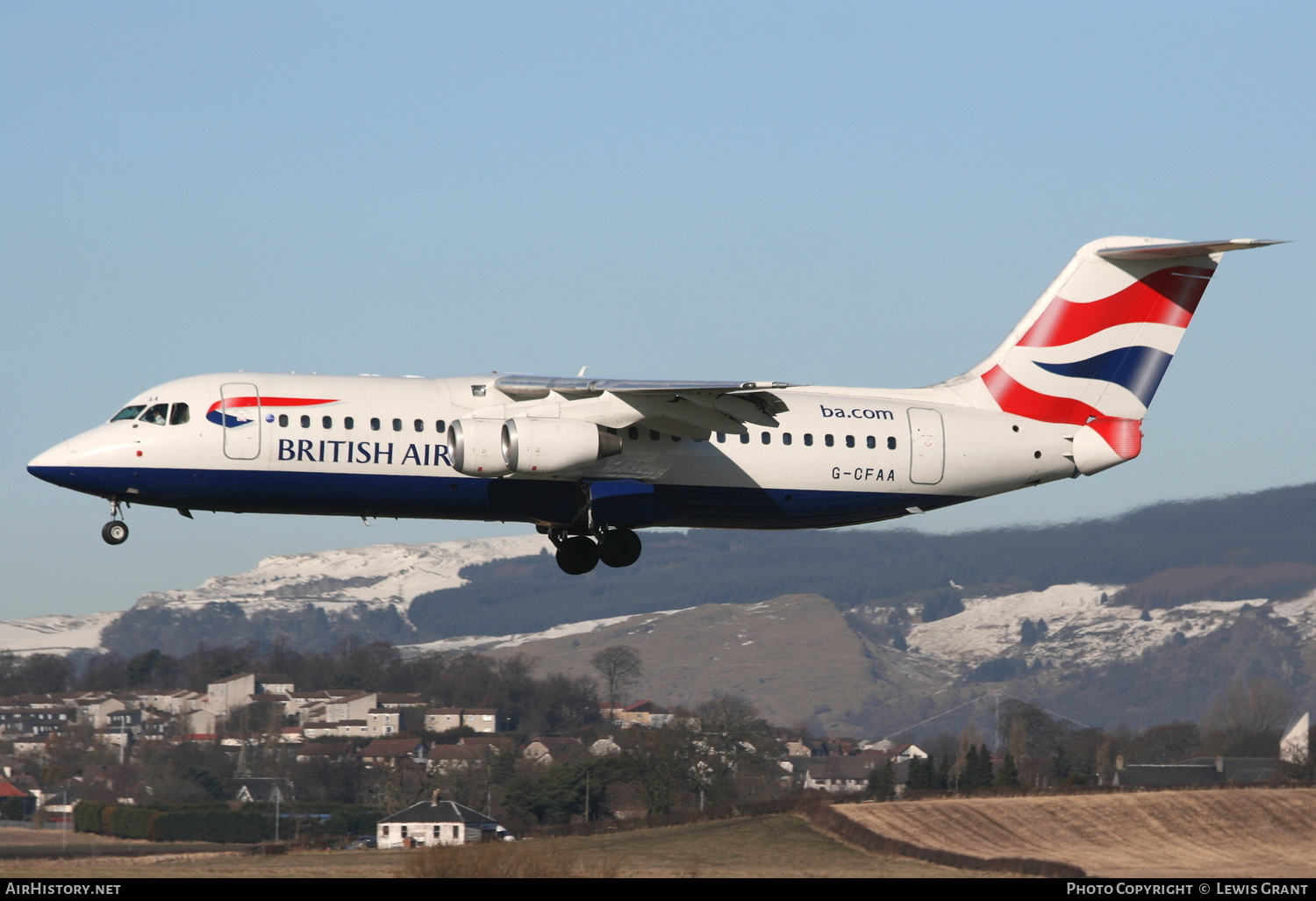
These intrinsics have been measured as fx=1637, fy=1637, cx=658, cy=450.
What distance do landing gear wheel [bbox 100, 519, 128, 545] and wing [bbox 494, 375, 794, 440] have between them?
5.59 m

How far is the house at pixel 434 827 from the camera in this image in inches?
1684

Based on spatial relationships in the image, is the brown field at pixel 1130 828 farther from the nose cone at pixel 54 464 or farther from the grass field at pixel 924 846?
the nose cone at pixel 54 464

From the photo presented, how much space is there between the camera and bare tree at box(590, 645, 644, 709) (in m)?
76.8

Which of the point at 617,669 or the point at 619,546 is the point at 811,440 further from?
the point at 617,669

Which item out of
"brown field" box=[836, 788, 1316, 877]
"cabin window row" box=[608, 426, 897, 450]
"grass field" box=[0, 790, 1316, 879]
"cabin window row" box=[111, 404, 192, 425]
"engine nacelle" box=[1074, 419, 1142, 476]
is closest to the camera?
"cabin window row" box=[111, 404, 192, 425]

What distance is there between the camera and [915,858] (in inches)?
1492

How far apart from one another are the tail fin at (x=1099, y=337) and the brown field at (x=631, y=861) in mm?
11359

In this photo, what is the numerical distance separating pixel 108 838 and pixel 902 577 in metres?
126

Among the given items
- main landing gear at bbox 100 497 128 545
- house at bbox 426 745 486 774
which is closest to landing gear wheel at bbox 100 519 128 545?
main landing gear at bbox 100 497 128 545

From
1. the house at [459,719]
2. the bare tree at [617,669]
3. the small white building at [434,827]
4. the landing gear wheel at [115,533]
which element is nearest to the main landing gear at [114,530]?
the landing gear wheel at [115,533]

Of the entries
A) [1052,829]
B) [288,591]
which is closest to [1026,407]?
[1052,829]

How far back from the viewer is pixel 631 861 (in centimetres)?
3569

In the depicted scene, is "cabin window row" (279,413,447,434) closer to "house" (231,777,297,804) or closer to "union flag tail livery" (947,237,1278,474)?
"union flag tail livery" (947,237,1278,474)

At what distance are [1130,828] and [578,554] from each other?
2425 centimetres
